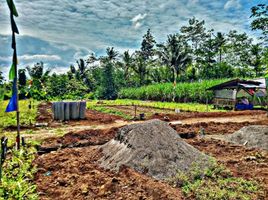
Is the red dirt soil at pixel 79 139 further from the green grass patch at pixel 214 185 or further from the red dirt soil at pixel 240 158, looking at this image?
the green grass patch at pixel 214 185

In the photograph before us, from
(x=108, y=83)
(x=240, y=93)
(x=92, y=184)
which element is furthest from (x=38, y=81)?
(x=92, y=184)

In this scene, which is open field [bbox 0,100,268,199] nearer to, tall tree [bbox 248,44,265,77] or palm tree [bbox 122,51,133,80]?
tall tree [bbox 248,44,265,77]

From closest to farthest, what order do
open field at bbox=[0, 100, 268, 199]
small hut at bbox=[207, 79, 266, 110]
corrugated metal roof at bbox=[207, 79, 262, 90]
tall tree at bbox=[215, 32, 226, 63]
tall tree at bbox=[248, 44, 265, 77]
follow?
open field at bbox=[0, 100, 268, 199]
corrugated metal roof at bbox=[207, 79, 262, 90]
small hut at bbox=[207, 79, 266, 110]
tall tree at bbox=[248, 44, 265, 77]
tall tree at bbox=[215, 32, 226, 63]

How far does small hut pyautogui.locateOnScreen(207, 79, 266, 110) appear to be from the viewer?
2147 cm

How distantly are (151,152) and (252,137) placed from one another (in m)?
4.87

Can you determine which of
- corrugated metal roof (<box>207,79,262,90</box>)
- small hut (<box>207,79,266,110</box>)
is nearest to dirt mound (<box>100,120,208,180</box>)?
corrugated metal roof (<box>207,79,262,90</box>)

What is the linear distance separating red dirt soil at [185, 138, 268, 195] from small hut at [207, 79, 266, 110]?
1221 centimetres

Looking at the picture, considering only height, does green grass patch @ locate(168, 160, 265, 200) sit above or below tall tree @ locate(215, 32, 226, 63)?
below

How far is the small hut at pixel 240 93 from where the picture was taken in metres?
21.5

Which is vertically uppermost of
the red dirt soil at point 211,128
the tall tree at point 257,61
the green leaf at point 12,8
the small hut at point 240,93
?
the tall tree at point 257,61

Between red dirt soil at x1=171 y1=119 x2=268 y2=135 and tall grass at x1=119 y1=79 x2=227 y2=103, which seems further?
tall grass at x1=119 y1=79 x2=227 y2=103

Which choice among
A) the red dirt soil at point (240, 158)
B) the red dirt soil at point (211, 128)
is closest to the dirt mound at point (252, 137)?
the red dirt soil at point (240, 158)

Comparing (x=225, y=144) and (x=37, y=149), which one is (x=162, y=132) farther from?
(x=37, y=149)

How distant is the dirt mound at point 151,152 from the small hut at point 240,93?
15.0 metres
